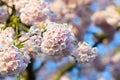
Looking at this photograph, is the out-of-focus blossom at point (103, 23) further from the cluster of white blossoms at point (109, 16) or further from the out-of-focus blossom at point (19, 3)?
the out-of-focus blossom at point (19, 3)

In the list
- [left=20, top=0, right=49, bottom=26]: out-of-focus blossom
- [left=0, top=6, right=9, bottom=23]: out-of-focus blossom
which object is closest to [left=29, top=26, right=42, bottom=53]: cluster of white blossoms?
Result: [left=20, top=0, right=49, bottom=26]: out-of-focus blossom

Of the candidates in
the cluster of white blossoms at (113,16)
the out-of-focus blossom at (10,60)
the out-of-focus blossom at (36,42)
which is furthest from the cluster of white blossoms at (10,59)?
the cluster of white blossoms at (113,16)

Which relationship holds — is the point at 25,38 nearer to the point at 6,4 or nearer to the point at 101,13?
the point at 6,4

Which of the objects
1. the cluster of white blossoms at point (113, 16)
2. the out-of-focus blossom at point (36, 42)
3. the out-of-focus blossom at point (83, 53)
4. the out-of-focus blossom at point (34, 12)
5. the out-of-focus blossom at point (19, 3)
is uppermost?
the cluster of white blossoms at point (113, 16)

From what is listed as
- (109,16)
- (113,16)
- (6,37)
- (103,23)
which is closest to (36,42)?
(6,37)

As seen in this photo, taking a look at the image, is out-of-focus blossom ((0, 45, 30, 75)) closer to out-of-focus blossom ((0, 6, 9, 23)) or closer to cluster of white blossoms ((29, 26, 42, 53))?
cluster of white blossoms ((29, 26, 42, 53))

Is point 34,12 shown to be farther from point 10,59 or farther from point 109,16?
point 109,16
